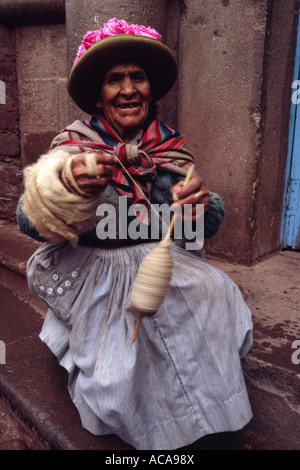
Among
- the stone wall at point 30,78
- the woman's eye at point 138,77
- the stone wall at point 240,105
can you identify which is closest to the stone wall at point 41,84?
the stone wall at point 30,78

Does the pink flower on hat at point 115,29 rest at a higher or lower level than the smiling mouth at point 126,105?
higher

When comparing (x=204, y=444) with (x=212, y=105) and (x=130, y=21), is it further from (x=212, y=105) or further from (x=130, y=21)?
(x=130, y=21)

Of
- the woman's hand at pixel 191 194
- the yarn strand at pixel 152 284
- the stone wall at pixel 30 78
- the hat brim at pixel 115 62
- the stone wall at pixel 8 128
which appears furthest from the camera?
the stone wall at pixel 8 128

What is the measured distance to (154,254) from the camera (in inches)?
43.5

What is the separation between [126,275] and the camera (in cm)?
141

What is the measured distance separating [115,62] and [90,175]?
2.00 feet

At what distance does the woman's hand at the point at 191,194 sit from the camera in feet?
3.97

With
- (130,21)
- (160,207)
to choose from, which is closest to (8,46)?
(130,21)

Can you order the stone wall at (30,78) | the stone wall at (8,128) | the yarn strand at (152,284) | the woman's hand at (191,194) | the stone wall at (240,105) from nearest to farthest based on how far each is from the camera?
the yarn strand at (152,284), the woman's hand at (191,194), the stone wall at (240,105), the stone wall at (30,78), the stone wall at (8,128)

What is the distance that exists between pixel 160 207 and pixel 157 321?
46 centimetres

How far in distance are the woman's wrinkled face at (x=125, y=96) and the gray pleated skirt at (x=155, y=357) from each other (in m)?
0.54

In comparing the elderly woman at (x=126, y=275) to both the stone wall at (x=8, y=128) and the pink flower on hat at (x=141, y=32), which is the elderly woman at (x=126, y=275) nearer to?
the pink flower on hat at (x=141, y=32)

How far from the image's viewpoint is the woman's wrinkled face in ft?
4.87

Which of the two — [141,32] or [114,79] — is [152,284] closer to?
[114,79]
